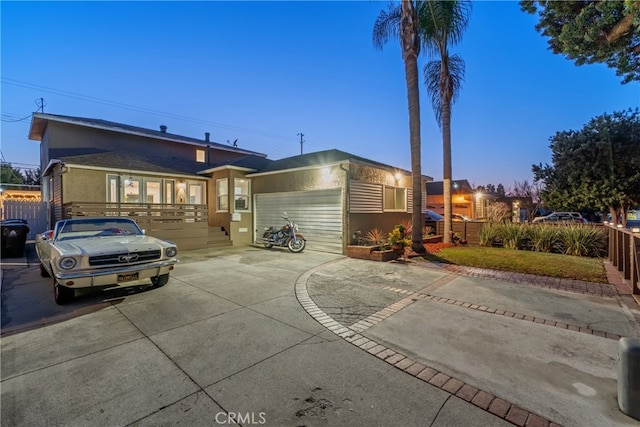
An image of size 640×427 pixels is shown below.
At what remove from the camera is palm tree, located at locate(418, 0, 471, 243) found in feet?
33.1

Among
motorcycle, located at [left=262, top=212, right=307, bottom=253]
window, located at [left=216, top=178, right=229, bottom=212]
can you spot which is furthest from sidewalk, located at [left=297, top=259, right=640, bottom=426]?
window, located at [left=216, top=178, right=229, bottom=212]

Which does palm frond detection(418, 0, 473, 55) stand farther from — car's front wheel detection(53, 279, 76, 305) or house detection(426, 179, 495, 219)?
house detection(426, 179, 495, 219)

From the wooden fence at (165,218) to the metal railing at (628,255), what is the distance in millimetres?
12476

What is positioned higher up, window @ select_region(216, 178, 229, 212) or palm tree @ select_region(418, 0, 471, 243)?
palm tree @ select_region(418, 0, 471, 243)

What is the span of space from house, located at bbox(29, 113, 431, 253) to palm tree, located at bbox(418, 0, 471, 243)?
2.14m

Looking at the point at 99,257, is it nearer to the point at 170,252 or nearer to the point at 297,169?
the point at 170,252

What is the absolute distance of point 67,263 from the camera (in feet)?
13.6

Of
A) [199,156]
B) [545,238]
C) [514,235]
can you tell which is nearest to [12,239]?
[199,156]

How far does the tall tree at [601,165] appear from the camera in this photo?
1383 centimetres

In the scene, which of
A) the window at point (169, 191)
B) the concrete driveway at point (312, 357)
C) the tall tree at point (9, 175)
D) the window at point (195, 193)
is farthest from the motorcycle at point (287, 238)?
the tall tree at point (9, 175)

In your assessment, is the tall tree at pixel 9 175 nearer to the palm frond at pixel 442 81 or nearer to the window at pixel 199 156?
the window at pixel 199 156

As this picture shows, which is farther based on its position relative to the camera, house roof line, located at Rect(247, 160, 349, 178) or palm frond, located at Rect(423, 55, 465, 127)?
palm frond, located at Rect(423, 55, 465, 127)

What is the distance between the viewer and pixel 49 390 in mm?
2336

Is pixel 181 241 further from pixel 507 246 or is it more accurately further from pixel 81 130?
pixel 507 246
